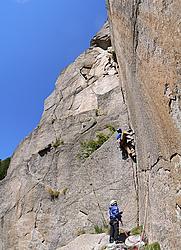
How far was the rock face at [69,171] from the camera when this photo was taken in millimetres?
19547

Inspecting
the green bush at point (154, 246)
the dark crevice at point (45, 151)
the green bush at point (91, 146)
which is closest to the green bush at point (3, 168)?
the dark crevice at point (45, 151)

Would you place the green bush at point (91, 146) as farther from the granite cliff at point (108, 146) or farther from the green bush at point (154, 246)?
the green bush at point (154, 246)

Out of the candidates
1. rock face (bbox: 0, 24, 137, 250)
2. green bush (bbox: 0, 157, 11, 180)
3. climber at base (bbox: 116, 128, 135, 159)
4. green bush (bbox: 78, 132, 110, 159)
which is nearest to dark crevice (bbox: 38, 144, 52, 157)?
rock face (bbox: 0, 24, 137, 250)

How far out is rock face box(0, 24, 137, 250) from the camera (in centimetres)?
1955

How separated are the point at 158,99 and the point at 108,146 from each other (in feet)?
32.9

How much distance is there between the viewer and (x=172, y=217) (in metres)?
10.8

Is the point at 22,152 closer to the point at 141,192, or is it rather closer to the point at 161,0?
the point at 141,192

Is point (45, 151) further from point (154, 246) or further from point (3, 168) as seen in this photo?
point (154, 246)

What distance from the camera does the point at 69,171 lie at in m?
23.3

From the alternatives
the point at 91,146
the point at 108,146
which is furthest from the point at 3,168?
the point at 108,146

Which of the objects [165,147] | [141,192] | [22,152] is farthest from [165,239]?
[22,152]

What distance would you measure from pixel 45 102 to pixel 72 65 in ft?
12.7

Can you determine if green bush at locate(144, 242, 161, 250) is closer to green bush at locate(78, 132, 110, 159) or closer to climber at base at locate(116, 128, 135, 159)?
climber at base at locate(116, 128, 135, 159)

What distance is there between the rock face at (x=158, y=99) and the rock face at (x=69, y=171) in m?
5.22
